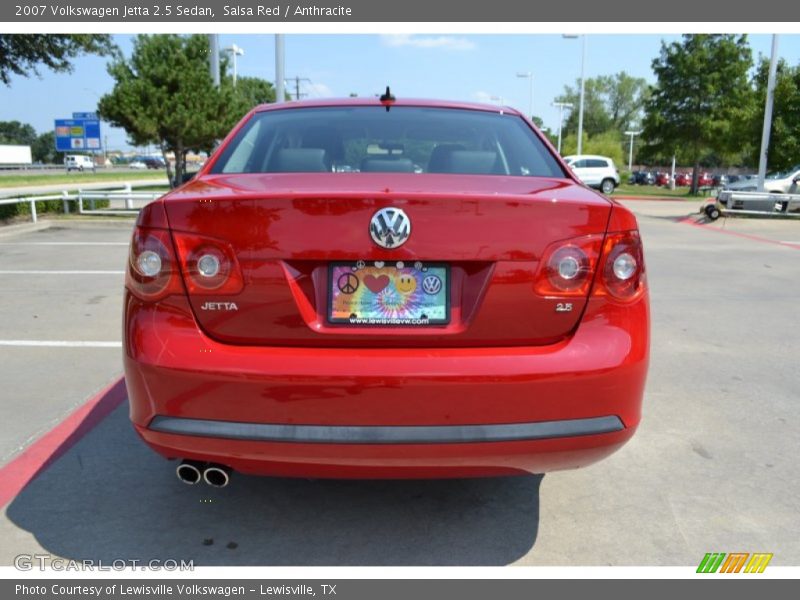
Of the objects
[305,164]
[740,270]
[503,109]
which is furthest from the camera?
[740,270]

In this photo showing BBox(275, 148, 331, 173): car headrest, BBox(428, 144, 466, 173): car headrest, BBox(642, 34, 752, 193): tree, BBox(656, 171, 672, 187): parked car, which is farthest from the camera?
BBox(656, 171, 672, 187): parked car

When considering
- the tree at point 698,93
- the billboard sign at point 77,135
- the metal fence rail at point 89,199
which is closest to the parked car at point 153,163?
the billboard sign at point 77,135

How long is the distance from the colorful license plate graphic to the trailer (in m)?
18.7

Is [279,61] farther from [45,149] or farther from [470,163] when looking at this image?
[45,149]

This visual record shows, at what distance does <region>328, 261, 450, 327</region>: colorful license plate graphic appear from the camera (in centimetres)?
236

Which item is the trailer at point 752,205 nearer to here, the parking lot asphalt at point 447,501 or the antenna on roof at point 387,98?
the parking lot asphalt at point 447,501

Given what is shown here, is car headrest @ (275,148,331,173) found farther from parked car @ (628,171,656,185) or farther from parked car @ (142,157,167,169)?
parked car @ (142,157,167,169)

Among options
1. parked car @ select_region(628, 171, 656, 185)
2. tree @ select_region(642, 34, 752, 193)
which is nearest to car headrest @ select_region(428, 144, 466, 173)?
tree @ select_region(642, 34, 752, 193)

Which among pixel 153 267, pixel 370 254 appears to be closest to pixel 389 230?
pixel 370 254

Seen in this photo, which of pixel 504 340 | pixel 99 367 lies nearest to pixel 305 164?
pixel 504 340

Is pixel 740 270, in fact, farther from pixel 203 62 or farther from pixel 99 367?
pixel 203 62

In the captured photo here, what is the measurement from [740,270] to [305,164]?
9094mm

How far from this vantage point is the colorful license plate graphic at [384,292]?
2.36 m

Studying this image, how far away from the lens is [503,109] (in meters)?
3.96
